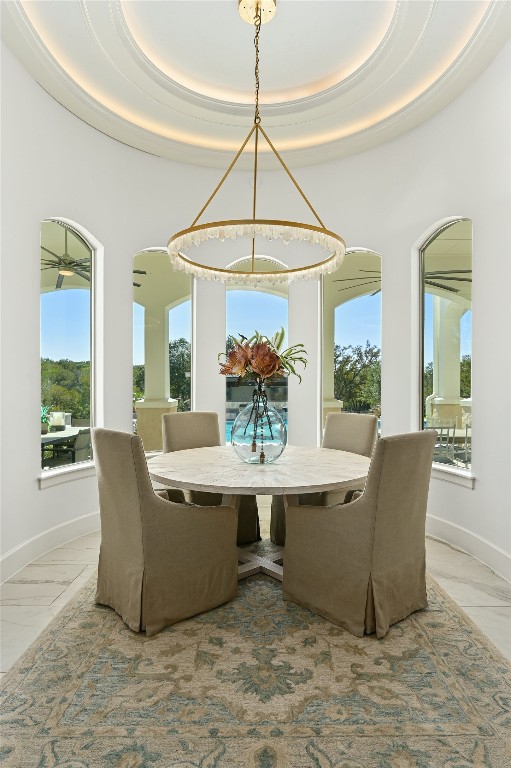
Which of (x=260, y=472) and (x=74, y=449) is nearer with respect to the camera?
(x=260, y=472)

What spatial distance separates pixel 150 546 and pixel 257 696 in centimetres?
78

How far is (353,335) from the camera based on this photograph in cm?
473

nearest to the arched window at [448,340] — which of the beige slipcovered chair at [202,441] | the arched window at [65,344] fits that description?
the beige slipcovered chair at [202,441]

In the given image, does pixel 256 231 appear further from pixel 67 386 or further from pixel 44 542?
pixel 44 542

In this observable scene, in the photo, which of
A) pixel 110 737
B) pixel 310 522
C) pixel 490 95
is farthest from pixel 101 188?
pixel 110 737

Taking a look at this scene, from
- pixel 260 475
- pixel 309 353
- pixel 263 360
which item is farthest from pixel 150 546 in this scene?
pixel 309 353

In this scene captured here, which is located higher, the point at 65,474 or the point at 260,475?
the point at 260,475

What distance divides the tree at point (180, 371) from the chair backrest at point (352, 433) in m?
1.69

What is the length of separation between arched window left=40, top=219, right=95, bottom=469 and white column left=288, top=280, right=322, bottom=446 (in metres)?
1.99

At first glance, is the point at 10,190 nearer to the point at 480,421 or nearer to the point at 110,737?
the point at 110,737

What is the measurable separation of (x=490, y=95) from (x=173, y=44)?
2236 mm

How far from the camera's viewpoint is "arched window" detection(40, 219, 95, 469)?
3656mm

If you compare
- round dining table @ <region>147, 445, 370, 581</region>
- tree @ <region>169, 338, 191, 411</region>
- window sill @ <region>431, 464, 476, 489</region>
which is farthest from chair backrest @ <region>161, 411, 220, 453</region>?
window sill @ <region>431, 464, 476, 489</region>

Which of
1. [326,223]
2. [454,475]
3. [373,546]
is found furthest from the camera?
[326,223]
